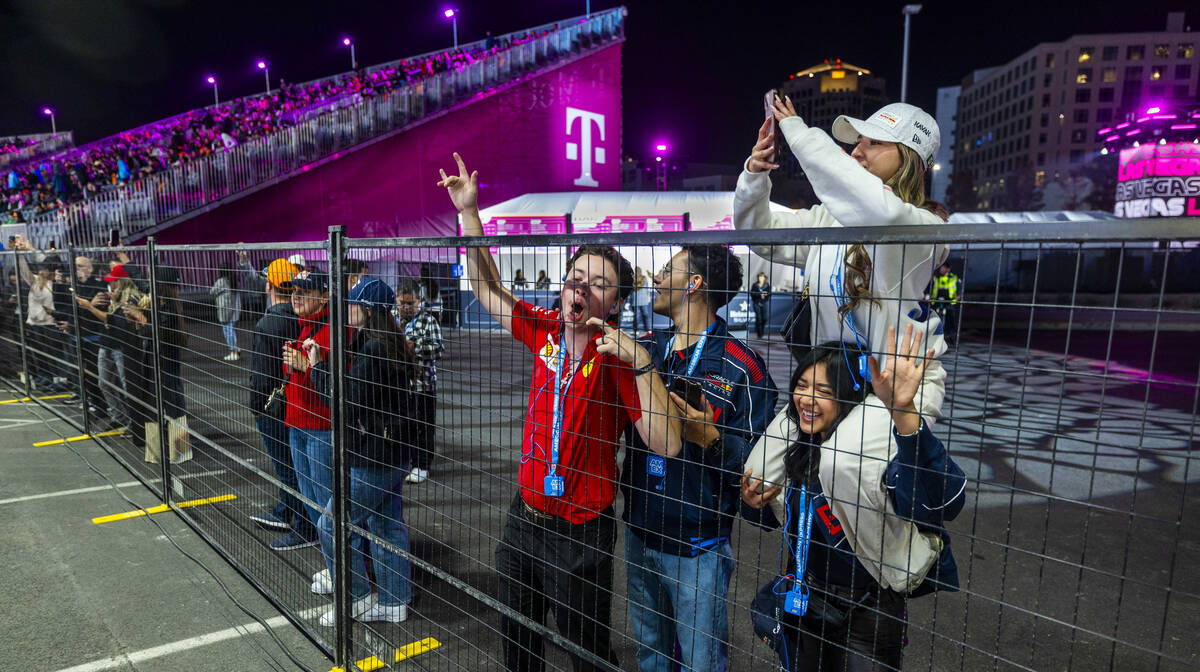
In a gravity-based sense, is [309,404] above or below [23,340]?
above

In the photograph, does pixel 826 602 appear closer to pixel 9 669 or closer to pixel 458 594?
pixel 458 594

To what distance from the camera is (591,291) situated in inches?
91.9

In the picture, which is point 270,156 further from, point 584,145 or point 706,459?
point 706,459

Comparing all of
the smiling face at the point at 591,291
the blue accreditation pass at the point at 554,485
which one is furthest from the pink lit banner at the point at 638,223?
the blue accreditation pass at the point at 554,485

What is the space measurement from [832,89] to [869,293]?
146651mm

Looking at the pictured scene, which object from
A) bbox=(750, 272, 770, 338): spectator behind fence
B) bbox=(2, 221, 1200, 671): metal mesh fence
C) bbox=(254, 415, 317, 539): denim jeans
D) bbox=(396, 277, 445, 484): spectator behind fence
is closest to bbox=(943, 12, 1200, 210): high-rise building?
bbox=(750, 272, 770, 338): spectator behind fence

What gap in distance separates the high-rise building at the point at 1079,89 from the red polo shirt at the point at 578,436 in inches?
3582

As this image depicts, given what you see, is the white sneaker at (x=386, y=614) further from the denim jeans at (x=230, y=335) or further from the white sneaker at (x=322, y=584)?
the denim jeans at (x=230, y=335)

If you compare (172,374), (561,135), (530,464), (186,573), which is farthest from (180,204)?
(530,464)

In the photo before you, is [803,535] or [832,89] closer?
[803,535]

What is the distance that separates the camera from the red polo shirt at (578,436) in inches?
95.0

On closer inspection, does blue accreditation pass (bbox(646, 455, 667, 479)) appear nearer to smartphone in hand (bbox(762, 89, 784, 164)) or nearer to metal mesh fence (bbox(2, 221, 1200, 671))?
metal mesh fence (bbox(2, 221, 1200, 671))

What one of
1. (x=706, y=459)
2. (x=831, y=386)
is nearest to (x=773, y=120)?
(x=831, y=386)

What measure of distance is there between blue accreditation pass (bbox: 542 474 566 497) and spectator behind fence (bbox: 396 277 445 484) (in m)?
0.84
